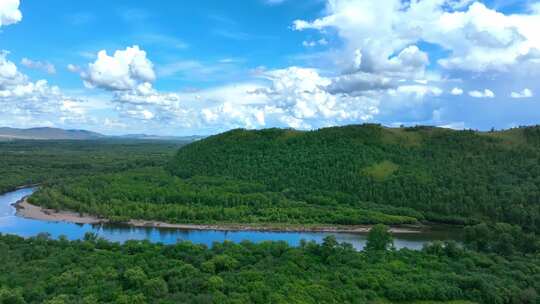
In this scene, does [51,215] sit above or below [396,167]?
below

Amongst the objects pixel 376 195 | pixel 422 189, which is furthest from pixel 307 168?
pixel 422 189

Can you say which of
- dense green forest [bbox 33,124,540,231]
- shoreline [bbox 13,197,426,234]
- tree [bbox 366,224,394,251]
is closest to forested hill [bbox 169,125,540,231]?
dense green forest [bbox 33,124,540,231]

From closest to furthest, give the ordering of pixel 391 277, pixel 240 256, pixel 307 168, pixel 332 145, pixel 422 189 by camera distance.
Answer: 1. pixel 391 277
2. pixel 240 256
3. pixel 422 189
4. pixel 307 168
5. pixel 332 145

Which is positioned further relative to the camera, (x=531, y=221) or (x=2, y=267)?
(x=531, y=221)

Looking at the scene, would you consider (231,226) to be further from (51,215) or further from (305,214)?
(51,215)

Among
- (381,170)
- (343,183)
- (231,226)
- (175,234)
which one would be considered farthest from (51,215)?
(381,170)

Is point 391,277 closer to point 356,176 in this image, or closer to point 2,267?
point 2,267

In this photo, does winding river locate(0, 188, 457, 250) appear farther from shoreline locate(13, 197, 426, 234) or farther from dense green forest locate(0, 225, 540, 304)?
dense green forest locate(0, 225, 540, 304)

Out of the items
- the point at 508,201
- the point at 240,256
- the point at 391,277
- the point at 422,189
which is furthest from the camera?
the point at 422,189
